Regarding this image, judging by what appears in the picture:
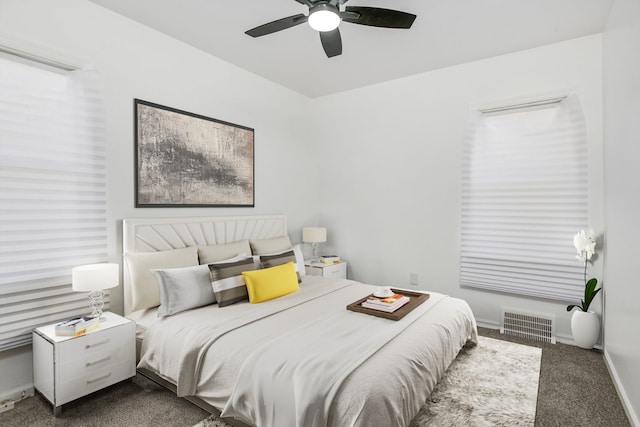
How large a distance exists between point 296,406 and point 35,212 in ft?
7.14

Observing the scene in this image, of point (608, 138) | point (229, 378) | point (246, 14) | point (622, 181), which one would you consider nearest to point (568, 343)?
point (622, 181)

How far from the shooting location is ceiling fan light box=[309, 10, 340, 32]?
2.11m

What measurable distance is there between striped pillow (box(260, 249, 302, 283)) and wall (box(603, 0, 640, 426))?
8.27ft

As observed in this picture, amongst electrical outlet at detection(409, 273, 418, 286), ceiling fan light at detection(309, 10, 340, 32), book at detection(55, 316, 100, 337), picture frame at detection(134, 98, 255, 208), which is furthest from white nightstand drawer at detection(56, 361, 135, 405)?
electrical outlet at detection(409, 273, 418, 286)

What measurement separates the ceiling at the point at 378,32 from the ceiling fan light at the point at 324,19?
578 mm

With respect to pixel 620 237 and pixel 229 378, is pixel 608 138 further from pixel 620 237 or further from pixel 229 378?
pixel 229 378

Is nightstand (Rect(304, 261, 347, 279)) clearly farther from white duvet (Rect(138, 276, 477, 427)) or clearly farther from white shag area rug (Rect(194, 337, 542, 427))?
white shag area rug (Rect(194, 337, 542, 427))

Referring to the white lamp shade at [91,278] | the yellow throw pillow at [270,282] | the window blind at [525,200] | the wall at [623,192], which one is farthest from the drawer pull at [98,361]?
the window blind at [525,200]

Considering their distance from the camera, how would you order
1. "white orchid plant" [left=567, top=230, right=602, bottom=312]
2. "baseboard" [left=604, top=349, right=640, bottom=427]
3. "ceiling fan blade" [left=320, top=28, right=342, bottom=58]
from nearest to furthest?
"baseboard" [left=604, top=349, right=640, bottom=427]
"ceiling fan blade" [left=320, top=28, right=342, bottom=58]
"white orchid plant" [left=567, top=230, right=602, bottom=312]

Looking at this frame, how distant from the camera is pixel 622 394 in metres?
2.25

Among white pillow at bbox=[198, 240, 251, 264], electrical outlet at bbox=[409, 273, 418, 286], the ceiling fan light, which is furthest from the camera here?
electrical outlet at bbox=[409, 273, 418, 286]

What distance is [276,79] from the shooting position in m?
4.21

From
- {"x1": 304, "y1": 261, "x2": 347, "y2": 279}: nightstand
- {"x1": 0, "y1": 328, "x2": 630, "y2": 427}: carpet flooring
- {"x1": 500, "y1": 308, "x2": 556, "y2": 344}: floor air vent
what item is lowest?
{"x1": 0, "y1": 328, "x2": 630, "y2": 427}: carpet flooring

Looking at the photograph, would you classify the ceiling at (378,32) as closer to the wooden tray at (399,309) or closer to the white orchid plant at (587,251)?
the white orchid plant at (587,251)
